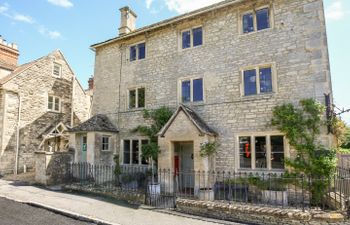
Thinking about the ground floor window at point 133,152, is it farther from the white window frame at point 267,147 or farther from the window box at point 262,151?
the window box at point 262,151

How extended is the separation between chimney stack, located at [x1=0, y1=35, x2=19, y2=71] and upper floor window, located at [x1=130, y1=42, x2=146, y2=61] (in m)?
11.1

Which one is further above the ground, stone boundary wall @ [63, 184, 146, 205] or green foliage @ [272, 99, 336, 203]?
green foliage @ [272, 99, 336, 203]

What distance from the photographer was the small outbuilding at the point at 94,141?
14891mm

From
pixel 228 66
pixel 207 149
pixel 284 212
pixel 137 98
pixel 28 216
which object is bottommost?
pixel 28 216

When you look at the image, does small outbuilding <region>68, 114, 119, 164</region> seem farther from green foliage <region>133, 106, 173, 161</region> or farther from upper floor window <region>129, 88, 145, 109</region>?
green foliage <region>133, 106, 173, 161</region>

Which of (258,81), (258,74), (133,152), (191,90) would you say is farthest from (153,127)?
(258,74)

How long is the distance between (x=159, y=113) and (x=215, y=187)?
5241 millimetres

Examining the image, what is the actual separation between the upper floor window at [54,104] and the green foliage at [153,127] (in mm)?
10292

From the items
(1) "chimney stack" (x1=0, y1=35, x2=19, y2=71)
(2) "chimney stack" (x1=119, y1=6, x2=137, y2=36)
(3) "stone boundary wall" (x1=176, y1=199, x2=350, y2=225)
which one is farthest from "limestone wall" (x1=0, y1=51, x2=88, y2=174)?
(3) "stone boundary wall" (x1=176, y1=199, x2=350, y2=225)

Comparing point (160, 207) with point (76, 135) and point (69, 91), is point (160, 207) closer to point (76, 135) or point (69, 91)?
point (76, 135)

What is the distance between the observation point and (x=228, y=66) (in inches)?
515

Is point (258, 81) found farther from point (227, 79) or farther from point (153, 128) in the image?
point (153, 128)

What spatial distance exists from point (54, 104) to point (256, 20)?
17600mm

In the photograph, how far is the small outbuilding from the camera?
14891 mm
